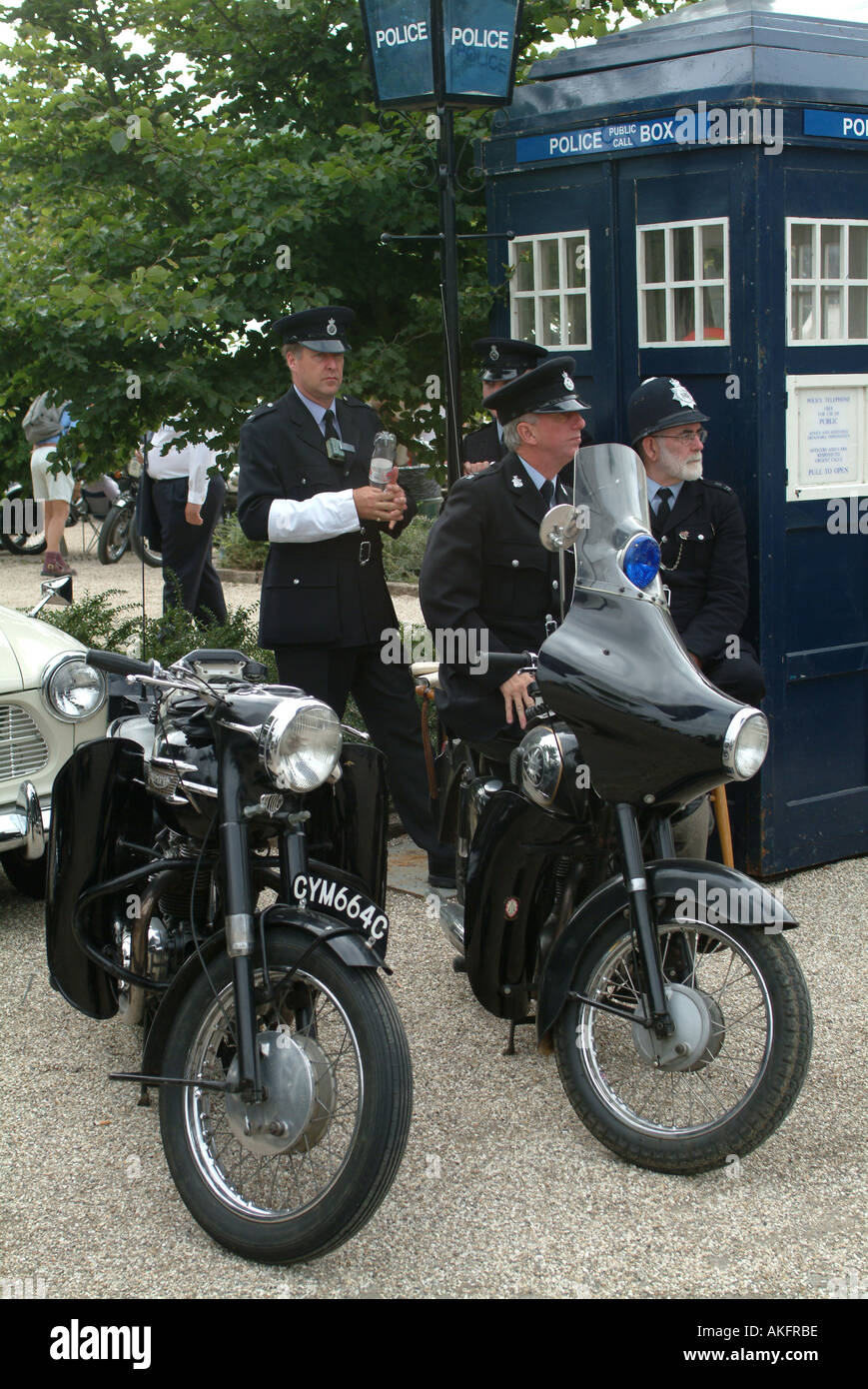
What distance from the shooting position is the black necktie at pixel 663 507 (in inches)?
196

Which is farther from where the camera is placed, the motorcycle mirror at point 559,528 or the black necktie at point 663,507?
the black necktie at point 663,507

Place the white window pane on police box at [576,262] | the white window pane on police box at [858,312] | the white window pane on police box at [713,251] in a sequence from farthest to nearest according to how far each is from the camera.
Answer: the white window pane on police box at [576,262] → the white window pane on police box at [858,312] → the white window pane on police box at [713,251]

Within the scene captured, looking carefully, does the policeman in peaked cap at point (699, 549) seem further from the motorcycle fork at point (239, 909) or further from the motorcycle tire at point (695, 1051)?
the motorcycle fork at point (239, 909)

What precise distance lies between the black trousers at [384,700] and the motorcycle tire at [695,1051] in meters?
1.78

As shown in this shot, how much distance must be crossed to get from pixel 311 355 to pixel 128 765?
1824 mm

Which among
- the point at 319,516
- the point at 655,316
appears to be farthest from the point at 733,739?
the point at 655,316

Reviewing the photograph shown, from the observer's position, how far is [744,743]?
3293 millimetres

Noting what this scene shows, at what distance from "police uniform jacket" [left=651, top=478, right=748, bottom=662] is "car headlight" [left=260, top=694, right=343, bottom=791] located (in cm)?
196

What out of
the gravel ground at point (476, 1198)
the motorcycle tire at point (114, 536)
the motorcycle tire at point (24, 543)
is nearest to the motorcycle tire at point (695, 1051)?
the gravel ground at point (476, 1198)

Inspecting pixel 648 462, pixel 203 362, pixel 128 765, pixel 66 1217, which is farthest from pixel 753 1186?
pixel 203 362

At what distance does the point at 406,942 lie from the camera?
5332mm

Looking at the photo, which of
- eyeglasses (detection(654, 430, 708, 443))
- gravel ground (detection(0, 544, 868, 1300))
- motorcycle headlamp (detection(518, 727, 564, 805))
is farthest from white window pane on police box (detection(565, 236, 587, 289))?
gravel ground (detection(0, 544, 868, 1300))

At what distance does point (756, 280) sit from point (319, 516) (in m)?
1.67

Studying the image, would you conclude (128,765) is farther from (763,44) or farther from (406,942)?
(763,44)
